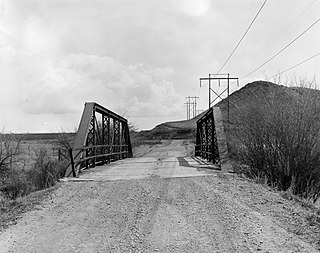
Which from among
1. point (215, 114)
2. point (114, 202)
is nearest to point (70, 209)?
point (114, 202)

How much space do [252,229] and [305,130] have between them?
8885 mm

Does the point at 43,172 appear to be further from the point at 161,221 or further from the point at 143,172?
the point at 161,221

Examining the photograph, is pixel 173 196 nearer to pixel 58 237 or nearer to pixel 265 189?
pixel 265 189

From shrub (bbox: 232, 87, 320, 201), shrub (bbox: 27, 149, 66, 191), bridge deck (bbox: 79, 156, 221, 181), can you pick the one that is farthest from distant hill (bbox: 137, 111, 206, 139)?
shrub (bbox: 232, 87, 320, 201)

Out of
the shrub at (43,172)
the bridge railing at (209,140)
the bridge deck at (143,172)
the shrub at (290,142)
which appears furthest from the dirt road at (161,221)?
the bridge railing at (209,140)

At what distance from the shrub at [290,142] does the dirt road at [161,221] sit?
420cm

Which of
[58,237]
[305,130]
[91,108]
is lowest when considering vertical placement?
[58,237]

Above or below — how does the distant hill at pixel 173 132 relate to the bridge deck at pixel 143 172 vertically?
above

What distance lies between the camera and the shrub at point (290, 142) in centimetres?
1530

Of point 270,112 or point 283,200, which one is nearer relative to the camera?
point 283,200

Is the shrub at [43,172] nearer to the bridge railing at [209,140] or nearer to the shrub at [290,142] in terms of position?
the bridge railing at [209,140]

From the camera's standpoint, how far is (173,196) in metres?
10.4

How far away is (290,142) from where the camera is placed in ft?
50.9

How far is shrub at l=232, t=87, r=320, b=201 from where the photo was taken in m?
15.3
